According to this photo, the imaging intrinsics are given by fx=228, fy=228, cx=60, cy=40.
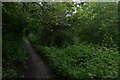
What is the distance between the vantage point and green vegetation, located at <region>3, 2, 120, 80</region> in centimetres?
852

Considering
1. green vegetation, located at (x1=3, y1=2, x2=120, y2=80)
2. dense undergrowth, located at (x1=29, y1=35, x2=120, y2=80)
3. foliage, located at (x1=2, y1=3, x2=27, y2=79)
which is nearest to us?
foliage, located at (x1=2, y1=3, x2=27, y2=79)

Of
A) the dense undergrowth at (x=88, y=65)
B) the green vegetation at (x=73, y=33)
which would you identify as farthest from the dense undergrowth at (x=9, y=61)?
the dense undergrowth at (x=88, y=65)

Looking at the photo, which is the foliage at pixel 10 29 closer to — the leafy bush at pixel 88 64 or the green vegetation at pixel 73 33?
the green vegetation at pixel 73 33

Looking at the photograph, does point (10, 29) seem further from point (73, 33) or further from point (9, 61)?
point (73, 33)

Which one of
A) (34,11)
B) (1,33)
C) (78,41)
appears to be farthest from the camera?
(78,41)

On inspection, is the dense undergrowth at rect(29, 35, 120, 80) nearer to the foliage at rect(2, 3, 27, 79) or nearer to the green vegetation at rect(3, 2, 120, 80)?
the green vegetation at rect(3, 2, 120, 80)

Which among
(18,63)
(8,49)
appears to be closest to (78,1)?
(8,49)

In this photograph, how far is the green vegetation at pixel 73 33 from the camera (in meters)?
8.52

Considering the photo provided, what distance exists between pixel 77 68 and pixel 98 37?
233 inches

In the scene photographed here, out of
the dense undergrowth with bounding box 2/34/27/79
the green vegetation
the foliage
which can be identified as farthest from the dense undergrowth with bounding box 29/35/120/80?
the foliage

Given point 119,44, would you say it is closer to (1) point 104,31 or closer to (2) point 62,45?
(1) point 104,31

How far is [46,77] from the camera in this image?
1002 centimetres

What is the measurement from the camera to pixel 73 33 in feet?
56.9

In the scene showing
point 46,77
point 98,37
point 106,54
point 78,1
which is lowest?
point 46,77
